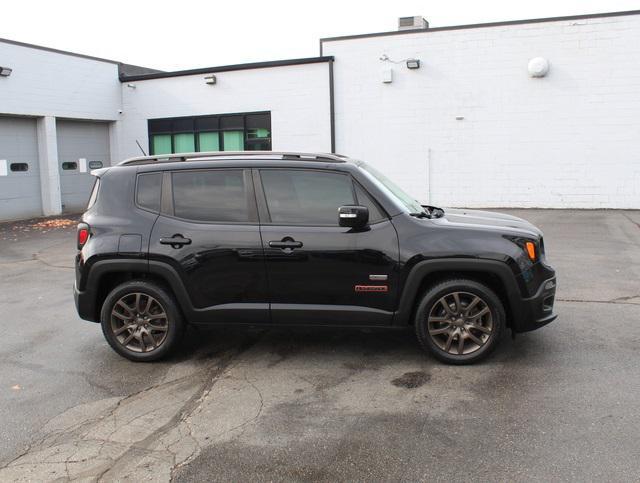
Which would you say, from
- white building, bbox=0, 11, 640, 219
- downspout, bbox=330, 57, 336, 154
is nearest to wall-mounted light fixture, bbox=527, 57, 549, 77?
white building, bbox=0, 11, 640, 219

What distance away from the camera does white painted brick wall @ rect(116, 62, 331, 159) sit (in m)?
19.1

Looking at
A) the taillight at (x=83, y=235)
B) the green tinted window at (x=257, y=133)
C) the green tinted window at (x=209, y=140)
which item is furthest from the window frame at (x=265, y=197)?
the green tinted window at (x=209, y=140)

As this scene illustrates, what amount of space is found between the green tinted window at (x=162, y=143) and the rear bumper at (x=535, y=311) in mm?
18310

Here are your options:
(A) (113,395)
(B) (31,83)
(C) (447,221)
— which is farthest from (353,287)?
(B) (31,83)

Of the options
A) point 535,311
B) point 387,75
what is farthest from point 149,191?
point 387,75

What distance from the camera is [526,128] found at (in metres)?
17.0

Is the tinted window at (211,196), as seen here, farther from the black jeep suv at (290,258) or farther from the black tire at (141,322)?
the black tire at (141,322)

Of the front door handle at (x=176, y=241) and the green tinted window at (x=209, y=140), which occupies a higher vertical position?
the green tinted window at (x=209, y=140)

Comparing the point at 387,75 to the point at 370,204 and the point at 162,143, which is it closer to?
the point at 162,143

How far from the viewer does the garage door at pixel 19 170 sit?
17625mm

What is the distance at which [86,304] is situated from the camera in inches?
209

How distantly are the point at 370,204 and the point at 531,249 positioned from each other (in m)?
1.38

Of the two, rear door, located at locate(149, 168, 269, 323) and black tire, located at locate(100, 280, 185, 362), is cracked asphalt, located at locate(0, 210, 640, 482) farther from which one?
rear door, located at locate(149, 168, 269, 323)

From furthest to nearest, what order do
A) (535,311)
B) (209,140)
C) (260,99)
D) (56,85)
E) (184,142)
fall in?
(184,142) → (209,140) → (260,99) → (56,85) → (535,311)
